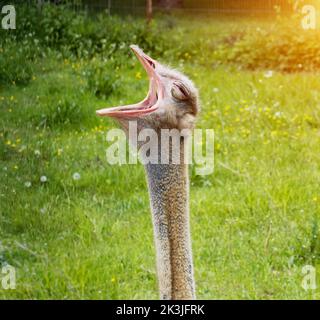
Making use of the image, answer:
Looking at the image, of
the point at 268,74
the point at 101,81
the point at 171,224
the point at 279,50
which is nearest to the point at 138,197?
the point at 101,81

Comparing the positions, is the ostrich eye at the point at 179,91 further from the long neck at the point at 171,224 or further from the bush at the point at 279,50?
the bush at the point at 279,50

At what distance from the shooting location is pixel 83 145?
4668 millimetres

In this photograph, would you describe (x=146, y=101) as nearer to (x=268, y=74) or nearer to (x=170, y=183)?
(x=170, y=183)

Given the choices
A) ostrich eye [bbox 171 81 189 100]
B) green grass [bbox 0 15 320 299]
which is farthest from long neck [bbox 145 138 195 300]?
green grass [bbox 0 15 320 299]

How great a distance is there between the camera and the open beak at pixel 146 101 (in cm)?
193

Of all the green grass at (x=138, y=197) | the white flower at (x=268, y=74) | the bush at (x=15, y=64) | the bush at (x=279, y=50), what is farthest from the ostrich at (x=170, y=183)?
the bush at (x=279, y=50)

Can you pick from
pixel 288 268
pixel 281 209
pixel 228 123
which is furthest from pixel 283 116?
pixel 288 268

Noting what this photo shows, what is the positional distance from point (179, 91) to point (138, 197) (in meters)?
2.05

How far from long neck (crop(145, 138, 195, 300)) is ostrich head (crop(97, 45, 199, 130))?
7cm

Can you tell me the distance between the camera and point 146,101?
206cm

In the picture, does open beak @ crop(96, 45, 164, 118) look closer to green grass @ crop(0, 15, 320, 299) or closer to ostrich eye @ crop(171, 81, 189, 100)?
ostrich eye @ crop(171, 81, 189, 100)

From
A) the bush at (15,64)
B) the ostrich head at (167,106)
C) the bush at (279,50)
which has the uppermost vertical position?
the bush at (279,50)

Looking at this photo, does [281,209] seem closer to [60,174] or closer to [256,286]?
[256,286]
